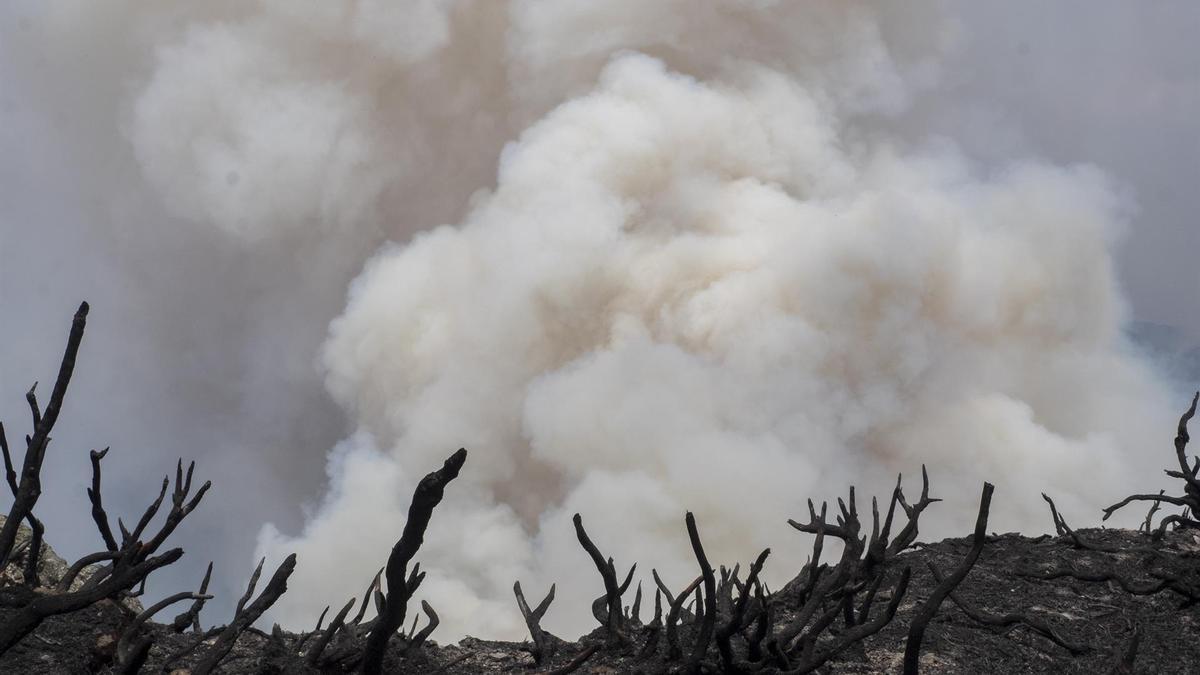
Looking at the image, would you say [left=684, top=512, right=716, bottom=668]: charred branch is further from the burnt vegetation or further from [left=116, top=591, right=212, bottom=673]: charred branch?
[left=116, top=591, right=212, bottom=673]: charred branch

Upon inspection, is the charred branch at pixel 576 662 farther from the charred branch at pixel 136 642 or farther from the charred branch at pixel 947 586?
the charred branch at pixel 136 642

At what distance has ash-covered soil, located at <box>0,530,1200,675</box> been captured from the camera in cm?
830

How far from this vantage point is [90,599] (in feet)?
20.6

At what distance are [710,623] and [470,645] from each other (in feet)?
10.6

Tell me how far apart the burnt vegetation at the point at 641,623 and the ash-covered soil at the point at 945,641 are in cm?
2

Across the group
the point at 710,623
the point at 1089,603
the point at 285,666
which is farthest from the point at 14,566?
the point at 1089,603

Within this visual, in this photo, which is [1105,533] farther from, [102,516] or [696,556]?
[102,516]

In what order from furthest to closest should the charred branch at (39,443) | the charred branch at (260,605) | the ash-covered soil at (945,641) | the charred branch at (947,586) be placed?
the ash-covered soil at (945,641)
the charred branch at (260,605)
the charred branch at (947,586)
the charred branch at (39,443)

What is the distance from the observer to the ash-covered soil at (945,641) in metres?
8.30

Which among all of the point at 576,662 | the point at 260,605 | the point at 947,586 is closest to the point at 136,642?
the point at 260,605

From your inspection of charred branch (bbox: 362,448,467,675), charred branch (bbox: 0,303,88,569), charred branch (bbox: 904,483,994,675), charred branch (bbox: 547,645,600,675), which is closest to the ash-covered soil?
charred branch (bbox: 547,645,600,675)

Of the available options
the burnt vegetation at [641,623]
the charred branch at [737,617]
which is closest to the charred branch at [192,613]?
the burnt vegetation at [641,623]

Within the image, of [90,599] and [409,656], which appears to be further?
[409,656]

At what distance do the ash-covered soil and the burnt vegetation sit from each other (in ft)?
0.08
